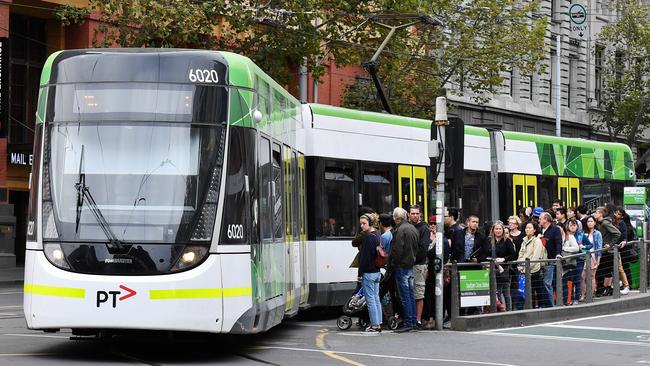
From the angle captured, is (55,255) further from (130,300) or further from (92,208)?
(130,300)

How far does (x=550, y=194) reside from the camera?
2775cm

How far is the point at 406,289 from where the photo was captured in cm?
1689

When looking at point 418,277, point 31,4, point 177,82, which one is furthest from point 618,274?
point 31,4

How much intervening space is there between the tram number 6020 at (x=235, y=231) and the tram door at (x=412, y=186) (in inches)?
338

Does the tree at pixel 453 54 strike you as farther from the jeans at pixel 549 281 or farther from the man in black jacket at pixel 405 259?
the man in black jacket at pixel 405 259

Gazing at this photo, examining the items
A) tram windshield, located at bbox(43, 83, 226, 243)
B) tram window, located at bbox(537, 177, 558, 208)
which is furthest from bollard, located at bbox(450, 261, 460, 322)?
tram window, located at bbox(537, 177, 558, 208)

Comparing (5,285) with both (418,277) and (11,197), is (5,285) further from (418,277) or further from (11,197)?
(418,277)

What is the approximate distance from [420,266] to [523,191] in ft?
31.4

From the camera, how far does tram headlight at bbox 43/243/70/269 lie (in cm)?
1236

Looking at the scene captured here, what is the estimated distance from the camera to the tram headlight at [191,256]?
484 inches

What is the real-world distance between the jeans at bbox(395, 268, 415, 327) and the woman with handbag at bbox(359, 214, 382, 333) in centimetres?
37

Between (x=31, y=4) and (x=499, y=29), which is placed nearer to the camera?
(x=31, y=4)

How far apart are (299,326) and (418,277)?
6.73ft

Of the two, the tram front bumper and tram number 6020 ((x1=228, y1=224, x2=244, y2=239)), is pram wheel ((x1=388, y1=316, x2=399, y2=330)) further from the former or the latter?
the tram front bumper
